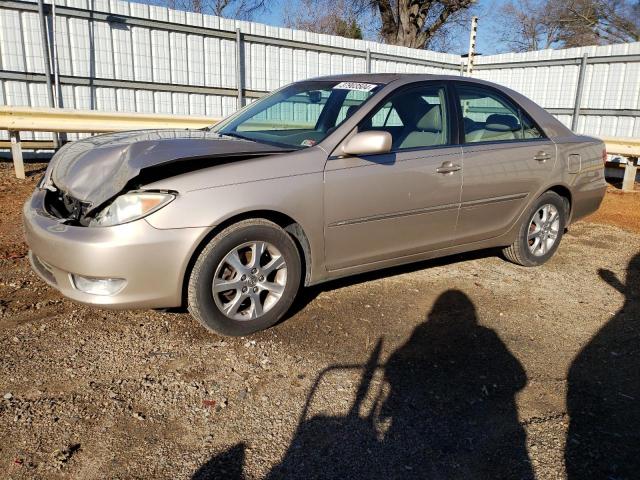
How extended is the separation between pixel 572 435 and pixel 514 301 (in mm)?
1826

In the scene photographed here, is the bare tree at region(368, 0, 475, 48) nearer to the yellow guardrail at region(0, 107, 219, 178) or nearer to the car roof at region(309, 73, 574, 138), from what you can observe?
Answer: the yellow guardrail at region(0, 107, 219, 178)

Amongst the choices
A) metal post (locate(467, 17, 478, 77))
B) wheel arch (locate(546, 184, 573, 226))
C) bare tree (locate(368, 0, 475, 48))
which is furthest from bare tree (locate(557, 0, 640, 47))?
wheel arch (locate(546, 184, 573, 226))

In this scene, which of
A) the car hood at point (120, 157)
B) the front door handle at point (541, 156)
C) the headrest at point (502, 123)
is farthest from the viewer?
the front door handle at point (541, 156)

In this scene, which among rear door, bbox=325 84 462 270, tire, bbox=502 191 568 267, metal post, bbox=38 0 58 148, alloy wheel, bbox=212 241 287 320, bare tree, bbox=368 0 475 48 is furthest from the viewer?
bare tree, bbox=368 0 475 48

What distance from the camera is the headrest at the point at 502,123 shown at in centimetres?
472

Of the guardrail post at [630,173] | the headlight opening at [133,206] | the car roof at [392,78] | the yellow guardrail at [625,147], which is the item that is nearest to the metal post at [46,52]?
the car roof at [392,78]

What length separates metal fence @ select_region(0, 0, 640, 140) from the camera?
9.31 m

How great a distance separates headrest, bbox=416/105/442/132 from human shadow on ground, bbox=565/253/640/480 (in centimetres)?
193

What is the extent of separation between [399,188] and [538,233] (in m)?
1.96

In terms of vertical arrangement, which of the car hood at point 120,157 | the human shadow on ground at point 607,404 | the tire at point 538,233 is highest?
the car hood at point 120,157

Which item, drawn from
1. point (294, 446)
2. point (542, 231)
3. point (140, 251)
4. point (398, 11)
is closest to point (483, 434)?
point (294, 446)

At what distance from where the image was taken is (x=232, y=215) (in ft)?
10.7

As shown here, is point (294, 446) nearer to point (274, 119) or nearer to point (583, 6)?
point (274, 119)

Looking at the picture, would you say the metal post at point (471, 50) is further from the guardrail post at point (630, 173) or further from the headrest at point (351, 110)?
the headrest at point (351, 110)
